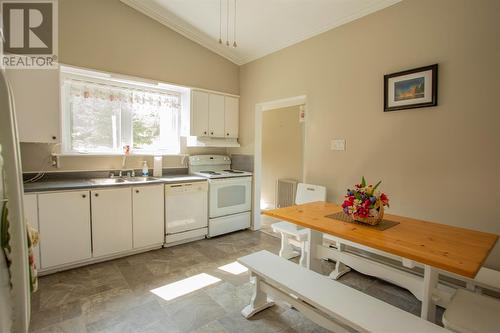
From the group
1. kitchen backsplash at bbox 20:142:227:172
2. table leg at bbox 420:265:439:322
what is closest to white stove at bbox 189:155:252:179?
kitchen backsplash at bbox 20:142:227:172

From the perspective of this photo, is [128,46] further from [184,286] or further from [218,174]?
[184,286]

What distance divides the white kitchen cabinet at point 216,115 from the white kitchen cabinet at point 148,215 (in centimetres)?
125

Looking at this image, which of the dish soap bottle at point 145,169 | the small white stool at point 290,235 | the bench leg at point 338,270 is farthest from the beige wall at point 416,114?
the dish soap bottle at point 145,169

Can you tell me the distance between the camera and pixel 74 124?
3.07 metres

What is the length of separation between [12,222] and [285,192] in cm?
441

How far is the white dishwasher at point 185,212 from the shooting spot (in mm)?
3207

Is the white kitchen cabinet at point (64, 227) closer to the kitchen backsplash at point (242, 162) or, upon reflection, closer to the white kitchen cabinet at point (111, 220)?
the white kitchen cabinet at point (111, 220)

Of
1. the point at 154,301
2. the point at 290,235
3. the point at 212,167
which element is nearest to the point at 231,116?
the point at 212,167

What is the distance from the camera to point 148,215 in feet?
9.95

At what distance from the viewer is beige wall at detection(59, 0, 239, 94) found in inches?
110

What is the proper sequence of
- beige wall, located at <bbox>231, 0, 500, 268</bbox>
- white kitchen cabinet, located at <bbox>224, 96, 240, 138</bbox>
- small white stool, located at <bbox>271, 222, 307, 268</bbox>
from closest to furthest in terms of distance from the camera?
beige wall, located at <bbox>231, 0, 500, 268</bbox> < small white stool, located at <bbox>271, 222, 307, 268</bbox> < white kitchen cabinet, located at <bbox>224, 96, 240, 138</bbox>

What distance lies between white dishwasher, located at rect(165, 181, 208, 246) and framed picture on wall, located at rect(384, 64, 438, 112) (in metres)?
2.42

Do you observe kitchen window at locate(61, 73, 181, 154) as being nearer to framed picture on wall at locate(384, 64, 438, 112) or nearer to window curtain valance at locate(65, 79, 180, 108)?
window curtain valance at locate(65, 79, 180, 108)

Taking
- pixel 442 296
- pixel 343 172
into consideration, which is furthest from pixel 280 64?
pixel 442 296
